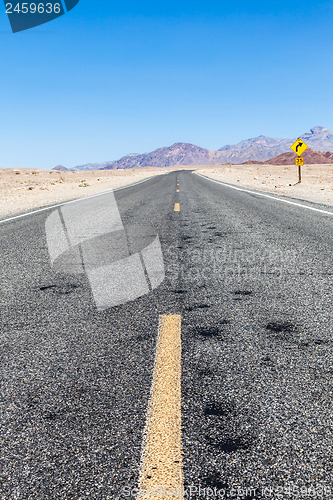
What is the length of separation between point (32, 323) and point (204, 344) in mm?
1326

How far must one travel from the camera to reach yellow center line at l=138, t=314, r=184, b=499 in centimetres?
130

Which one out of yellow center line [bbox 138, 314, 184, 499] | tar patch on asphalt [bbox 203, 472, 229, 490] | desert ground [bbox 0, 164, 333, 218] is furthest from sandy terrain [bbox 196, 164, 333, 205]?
tar patch on asphalt [bbox 203, 472, 229, 490]

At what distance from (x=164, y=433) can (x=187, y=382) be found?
41 cm

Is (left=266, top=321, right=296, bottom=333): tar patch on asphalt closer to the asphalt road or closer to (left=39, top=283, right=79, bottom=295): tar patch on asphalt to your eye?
the asphalt road

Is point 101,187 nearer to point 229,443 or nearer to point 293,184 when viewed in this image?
point 293,184

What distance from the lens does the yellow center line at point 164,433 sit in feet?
4.27

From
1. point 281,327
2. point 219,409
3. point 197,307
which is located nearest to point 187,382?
point 219,409

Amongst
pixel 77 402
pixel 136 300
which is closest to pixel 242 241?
pixel 136 300

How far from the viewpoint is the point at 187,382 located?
1.95 m

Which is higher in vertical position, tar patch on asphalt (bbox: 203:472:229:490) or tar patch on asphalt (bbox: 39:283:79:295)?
tar patch on asphalt (bbox: 39:283:79:295)

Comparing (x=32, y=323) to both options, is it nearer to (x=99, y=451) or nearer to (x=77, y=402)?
(x=77, y=402)

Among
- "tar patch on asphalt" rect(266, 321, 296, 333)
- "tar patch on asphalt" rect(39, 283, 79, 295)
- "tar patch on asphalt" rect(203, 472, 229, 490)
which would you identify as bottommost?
"tar patch on asphalt" rect(266, 321, 296, 333)

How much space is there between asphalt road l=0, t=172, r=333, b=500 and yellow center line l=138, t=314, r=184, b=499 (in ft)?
0.12

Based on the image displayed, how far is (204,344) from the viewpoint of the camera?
7.83ft
